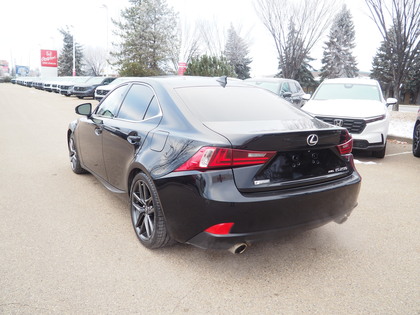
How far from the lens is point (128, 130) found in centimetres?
354

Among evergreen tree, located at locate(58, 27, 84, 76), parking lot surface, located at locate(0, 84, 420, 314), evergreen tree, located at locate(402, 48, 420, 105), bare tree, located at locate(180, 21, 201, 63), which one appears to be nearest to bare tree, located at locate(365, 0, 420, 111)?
parking lot surface, located at locate(0, 84, 420, 314)

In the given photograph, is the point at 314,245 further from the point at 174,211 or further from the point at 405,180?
the point at 405,180

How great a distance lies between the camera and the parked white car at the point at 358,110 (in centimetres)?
706

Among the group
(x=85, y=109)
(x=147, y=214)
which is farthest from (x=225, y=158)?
(x=85, y=109)

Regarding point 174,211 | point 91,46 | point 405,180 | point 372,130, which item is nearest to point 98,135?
point 174,211

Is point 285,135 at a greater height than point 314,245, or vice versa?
point 285,135

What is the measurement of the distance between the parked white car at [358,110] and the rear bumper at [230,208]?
4.72m

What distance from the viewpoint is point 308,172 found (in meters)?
2.78

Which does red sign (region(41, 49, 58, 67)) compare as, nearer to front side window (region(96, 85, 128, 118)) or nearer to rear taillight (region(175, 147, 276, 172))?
front side window (region(96, 85, 128, 118))

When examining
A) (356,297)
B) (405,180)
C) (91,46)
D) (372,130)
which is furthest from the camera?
(91,46)

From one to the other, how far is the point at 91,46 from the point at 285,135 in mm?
83969

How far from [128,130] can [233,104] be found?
107 cm

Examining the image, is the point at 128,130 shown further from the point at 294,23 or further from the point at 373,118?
the point at 294,23

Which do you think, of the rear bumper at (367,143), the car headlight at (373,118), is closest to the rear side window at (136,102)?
the rear bumper at (367,143)
